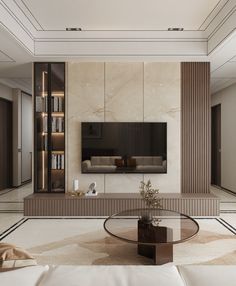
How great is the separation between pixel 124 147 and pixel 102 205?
1.07 metres

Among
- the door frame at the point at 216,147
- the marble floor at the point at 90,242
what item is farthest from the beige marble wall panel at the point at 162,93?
the door frame at the point at 216,147

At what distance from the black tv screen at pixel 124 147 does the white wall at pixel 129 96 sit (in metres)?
0.12

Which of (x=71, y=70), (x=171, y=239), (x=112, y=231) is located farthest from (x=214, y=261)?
(x=71, y=70)

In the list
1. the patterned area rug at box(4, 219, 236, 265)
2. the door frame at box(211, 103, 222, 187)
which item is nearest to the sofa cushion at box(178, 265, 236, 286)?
the patterned area rug at box(4, 219, 236, 265)

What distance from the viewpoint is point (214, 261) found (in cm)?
298

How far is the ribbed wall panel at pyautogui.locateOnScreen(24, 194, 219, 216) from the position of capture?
4738mm

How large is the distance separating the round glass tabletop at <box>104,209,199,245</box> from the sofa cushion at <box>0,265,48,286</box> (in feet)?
5.85

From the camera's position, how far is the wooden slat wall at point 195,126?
513 cm

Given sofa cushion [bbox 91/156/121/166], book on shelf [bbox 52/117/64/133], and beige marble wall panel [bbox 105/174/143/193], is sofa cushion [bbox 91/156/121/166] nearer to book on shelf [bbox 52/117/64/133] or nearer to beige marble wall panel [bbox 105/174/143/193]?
beige marble wall panel [bbox 105/174/143/193]

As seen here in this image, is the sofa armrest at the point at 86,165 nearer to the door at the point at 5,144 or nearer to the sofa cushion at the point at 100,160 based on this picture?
the sofa cushion at the point at 100,160

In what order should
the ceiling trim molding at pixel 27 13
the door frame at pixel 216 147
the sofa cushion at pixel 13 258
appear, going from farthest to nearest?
the door frame at pixel 216 147
the ceiling trim molding at pixel 27 13
the sofa cushion at pixel 13 258

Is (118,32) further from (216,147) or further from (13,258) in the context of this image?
(216,147)

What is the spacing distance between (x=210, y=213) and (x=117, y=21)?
11.0 feet

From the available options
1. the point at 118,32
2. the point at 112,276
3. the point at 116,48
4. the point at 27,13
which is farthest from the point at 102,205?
the point at 112,276
